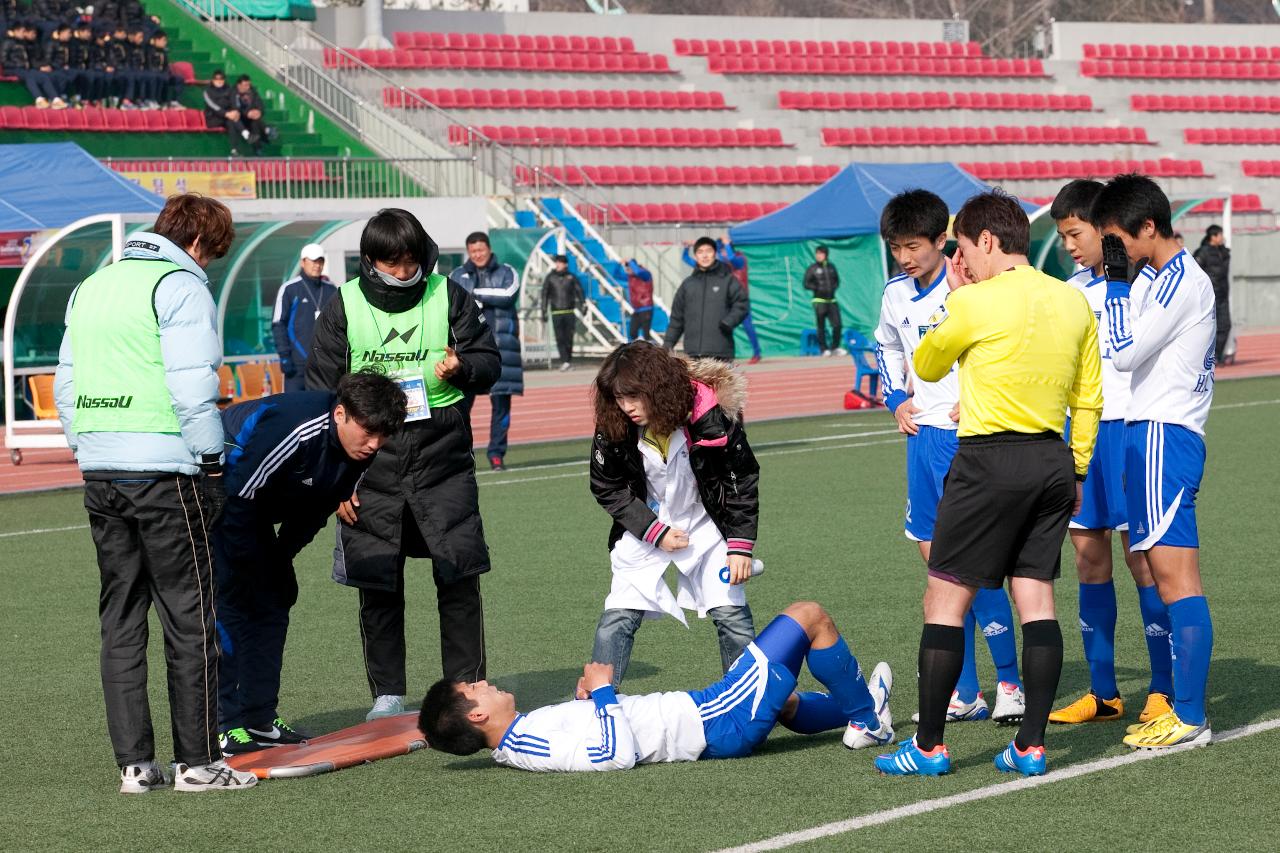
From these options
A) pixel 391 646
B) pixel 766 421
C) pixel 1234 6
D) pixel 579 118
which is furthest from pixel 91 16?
pixel 1234 6

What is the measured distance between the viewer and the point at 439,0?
4322 cm

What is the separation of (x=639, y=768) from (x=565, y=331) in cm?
2171

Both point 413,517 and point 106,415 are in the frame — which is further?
point 413,517

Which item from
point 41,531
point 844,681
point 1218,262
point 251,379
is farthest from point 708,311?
point 1218,262

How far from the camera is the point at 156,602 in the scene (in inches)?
223

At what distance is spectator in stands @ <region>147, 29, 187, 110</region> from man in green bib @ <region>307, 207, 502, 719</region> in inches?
998

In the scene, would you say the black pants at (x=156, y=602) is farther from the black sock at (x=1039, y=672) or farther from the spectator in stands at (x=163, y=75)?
the spectator in stands at (x=163, y=75)

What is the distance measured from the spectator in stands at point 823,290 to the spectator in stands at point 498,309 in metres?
14.3

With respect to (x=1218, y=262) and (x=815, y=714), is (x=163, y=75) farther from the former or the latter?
(x=815, y=714)

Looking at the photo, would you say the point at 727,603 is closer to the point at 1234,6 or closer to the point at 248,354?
the point at 248,354

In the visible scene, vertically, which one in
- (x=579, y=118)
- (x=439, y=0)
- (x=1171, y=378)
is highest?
(x=439, y=0)

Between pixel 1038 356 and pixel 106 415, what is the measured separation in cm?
284

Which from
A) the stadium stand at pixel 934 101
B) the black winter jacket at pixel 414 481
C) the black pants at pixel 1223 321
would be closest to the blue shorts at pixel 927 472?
the black winter jacket at pixel 414 481

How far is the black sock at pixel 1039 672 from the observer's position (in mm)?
5258
